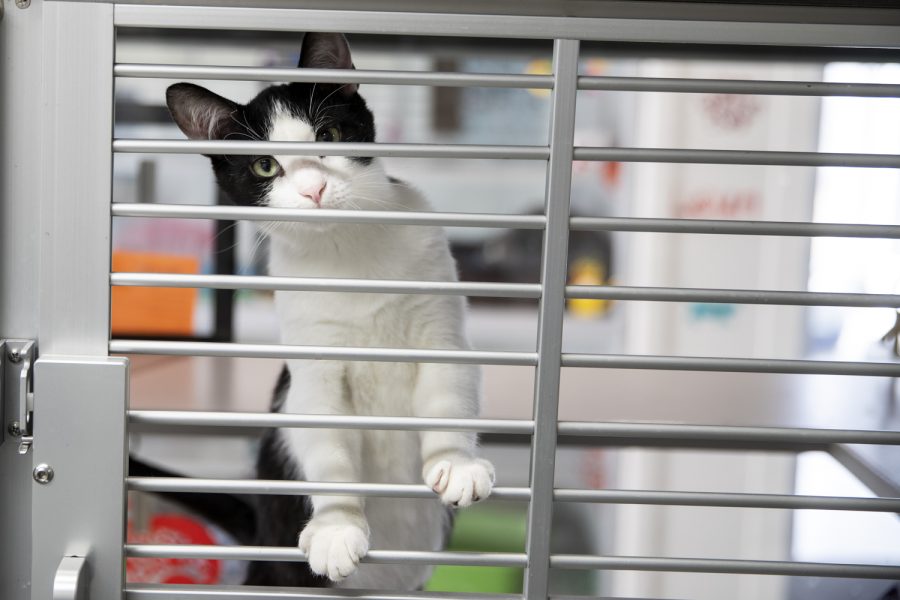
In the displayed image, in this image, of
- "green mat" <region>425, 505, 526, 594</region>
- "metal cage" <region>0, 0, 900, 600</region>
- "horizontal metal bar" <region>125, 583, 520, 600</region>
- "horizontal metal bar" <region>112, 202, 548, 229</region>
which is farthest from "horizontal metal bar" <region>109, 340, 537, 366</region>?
"green mat" <region>425, 505, 526, 594</region>

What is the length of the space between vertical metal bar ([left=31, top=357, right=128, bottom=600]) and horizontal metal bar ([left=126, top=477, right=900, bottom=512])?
30 mm

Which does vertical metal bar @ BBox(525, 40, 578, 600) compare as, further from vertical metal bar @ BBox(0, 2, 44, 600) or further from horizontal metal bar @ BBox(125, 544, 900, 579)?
vertical metal bar @ BBox(0, 2, 44, 600)

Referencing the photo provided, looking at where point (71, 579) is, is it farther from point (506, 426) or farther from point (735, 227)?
point (735, 227)

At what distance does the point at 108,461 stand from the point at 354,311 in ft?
1.08

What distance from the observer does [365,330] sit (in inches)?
37.9

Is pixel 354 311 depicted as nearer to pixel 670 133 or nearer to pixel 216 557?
pixel 216 557

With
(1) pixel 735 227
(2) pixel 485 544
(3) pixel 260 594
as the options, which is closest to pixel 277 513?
(3) pixel 260 594

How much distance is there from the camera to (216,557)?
71cm

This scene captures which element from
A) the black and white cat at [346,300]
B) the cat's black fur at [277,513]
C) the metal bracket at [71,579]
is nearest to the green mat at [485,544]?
the cat's black fur at [277,513]

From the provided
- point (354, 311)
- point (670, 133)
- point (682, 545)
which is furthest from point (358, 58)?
point (682, 545)

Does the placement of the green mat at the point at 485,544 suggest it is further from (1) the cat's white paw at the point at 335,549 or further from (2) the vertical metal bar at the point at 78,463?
(2) the vertical metal bar at the point at 78,463

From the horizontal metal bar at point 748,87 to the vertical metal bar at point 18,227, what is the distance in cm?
47

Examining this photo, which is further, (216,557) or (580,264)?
(580,264)

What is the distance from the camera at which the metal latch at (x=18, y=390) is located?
0.71m
